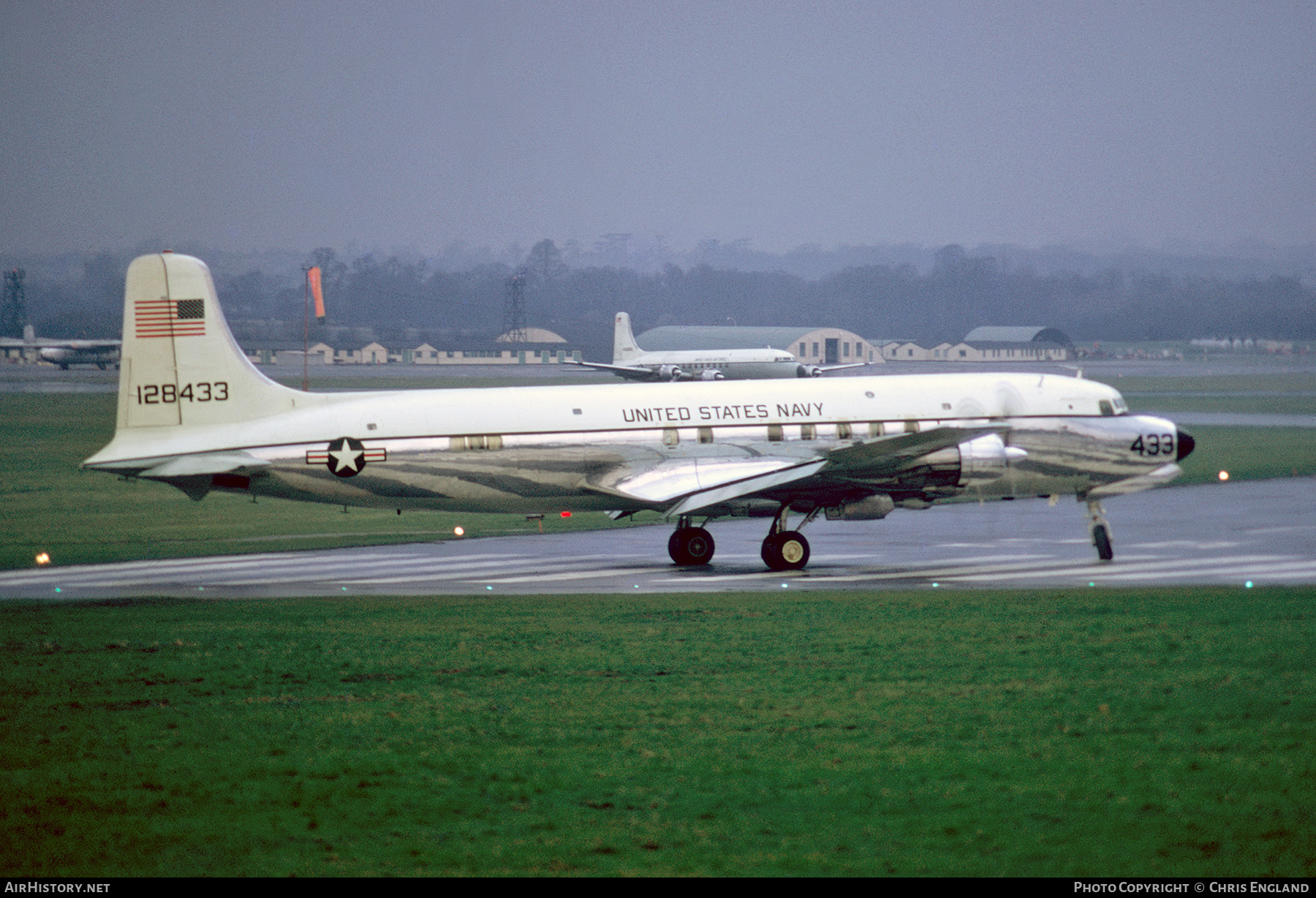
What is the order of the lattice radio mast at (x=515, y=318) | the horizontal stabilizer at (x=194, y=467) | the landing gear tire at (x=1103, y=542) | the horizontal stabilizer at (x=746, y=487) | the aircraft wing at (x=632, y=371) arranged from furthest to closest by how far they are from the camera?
the lattice radio mast at (x=515, y=318)
the aircraft wing at (x=632, y=371)
the landing gear tire at (x=1103, y=542)
the horizontal stabilizer at (x=746, y=487)
the horizontal stabilizer at (x=194, y=467)

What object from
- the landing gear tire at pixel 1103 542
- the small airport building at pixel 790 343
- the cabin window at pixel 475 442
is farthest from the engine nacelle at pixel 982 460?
the small airport building at pixel 790 343

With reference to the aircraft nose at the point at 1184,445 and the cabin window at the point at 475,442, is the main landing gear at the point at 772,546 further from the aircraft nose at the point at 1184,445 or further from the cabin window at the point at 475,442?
the aircraft nose at the point at 1184,445

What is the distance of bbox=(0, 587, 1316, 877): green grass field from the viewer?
984 cm

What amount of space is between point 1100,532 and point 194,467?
21.3 meters

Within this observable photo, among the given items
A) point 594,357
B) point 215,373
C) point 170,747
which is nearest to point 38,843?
point 170,747

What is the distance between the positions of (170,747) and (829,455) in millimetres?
19590

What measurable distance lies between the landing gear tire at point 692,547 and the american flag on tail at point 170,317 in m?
12.2

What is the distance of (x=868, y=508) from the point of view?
3131cm

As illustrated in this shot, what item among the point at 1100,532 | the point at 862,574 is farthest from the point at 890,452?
the point at 1100,532

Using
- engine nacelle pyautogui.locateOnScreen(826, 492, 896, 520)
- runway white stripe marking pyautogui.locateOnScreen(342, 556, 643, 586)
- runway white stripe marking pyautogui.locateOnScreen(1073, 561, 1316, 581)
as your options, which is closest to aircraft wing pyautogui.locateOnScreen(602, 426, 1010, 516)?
engine nacelle pyautogui.locateOnScreen(826, 492, 896, 520)

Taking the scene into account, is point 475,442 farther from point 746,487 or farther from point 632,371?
point 632,371

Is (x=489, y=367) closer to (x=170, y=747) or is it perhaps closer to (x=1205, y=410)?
(x=1205, y=410)

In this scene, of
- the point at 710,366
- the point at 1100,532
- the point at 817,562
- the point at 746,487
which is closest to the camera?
the point at 746,487

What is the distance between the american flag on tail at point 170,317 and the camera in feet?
100
